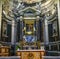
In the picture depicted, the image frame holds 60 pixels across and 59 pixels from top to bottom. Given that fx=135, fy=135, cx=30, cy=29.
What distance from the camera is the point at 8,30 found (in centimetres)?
1664

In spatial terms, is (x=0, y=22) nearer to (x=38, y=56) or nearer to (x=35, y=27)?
(x=35, y=27)

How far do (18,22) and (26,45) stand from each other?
140 inches

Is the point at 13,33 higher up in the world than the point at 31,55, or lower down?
higher up

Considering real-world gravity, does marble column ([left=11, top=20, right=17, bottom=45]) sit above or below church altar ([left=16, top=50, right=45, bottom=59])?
above

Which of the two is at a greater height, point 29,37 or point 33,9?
point 33,9

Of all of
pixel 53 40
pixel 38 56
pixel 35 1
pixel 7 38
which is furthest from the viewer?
pixel 35 1

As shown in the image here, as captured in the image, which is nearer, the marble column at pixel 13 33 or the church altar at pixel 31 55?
the church altar at pixel 31 55

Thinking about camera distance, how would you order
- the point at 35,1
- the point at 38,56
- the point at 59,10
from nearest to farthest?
the point at 38,56 → the point at 59,10 → the point at 35,1

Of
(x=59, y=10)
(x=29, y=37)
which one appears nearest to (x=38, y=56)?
(x=59, y=10)

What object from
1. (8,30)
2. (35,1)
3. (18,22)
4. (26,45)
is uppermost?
(35,1)

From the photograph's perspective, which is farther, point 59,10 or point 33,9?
point 33,9

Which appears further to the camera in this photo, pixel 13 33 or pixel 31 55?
pixel 13 33

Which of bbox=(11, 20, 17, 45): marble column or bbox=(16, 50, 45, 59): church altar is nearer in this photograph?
bbox=(16, 50, 45, 59): church altar

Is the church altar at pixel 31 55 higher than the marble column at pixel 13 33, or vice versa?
the marble column at pixel 13 33
